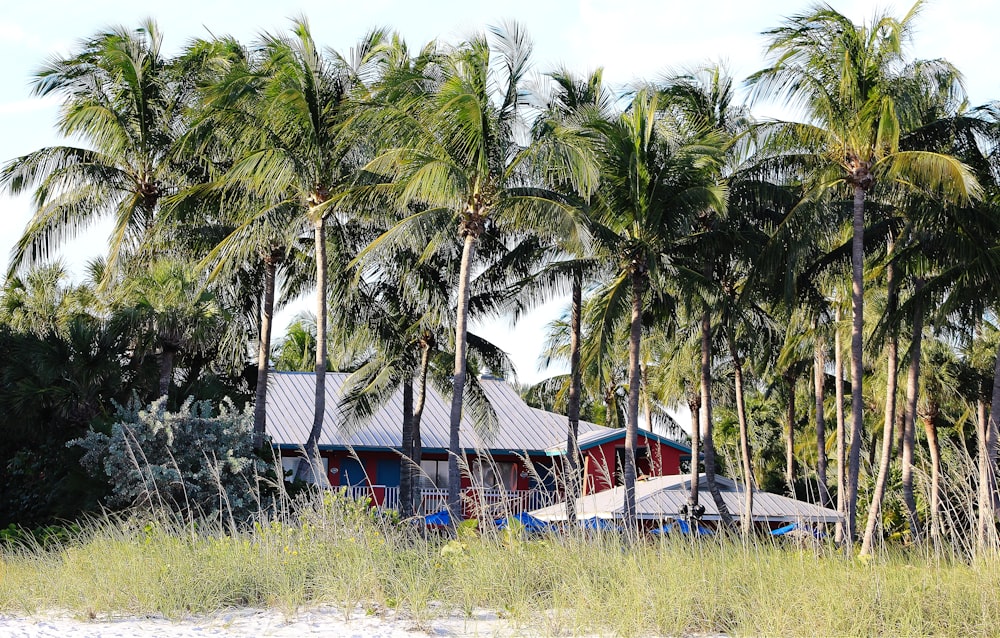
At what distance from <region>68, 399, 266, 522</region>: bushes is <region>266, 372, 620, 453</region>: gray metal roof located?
37.8 ft

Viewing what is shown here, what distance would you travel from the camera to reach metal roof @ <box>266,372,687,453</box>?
3119 cm

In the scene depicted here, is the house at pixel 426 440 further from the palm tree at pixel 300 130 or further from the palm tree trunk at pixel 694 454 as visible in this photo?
the palm tree at pixel 300 130

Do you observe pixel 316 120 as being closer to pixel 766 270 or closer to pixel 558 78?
pixel 558 78

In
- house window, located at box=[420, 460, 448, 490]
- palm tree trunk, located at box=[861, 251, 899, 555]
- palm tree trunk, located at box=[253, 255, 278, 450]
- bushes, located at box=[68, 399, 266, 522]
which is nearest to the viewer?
bushes, located at box=[68, 399, 266, 522]

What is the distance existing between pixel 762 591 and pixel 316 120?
17254 millimetres

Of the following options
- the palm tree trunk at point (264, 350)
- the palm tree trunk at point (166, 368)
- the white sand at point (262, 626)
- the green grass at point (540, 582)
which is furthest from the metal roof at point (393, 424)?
the white sand at point (262, 626)

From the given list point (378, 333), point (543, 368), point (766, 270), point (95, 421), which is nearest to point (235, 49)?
point (378, 333)

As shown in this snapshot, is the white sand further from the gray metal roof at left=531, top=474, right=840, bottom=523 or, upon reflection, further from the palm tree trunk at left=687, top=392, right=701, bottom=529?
the gray metal roof at left=531, top=474, right=840, bottom=523

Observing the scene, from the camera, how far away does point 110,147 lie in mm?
23219

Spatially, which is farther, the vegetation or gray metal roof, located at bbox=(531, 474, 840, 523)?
gray metal roof, located at bbox=(531, 474, 840, 523)

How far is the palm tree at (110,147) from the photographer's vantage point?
75.9 feet

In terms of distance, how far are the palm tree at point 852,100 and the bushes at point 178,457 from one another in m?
11.9

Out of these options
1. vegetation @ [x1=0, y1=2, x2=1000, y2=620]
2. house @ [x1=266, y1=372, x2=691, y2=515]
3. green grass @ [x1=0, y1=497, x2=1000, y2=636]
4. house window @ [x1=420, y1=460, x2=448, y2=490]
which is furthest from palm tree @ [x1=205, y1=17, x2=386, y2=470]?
green grass @ [x1=0, y1=497, x2=1000, y2=636]

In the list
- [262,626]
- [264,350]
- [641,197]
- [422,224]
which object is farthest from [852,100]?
[262,626]
